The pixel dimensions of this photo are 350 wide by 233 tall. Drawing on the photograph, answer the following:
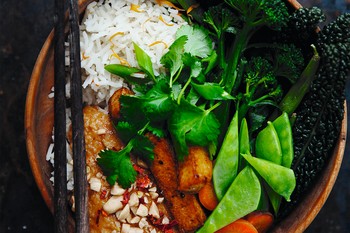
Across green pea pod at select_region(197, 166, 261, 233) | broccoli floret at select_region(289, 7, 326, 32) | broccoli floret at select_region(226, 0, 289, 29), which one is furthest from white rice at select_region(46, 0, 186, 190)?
green pea pod at select_region(197, 166, 261, 233)

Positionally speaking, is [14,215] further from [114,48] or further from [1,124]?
[114,48]

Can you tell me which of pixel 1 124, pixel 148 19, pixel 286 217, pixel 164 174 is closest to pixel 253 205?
pixel 286 217

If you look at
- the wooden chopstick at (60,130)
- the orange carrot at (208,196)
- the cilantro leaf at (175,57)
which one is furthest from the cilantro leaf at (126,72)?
the orange carrot at (208,196)

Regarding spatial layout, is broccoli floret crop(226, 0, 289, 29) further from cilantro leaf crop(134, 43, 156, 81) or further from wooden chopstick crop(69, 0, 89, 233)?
wooden chopstick crop(69, 0, 89, 233)

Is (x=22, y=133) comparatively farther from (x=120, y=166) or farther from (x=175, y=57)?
(x=175, y=57)

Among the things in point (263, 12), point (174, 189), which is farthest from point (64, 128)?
point (263, 12)
